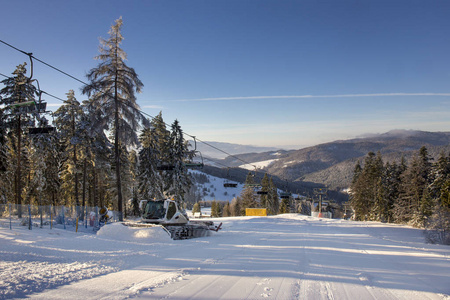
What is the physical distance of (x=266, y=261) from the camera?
9.27 m

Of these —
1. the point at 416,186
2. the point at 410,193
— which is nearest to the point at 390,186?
the point at 410,193

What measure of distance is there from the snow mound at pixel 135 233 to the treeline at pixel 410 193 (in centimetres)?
1945

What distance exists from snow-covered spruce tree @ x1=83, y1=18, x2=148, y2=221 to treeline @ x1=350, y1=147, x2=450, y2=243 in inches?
941

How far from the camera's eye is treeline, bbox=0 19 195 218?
21219mm

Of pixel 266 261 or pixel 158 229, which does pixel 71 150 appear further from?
pixel 266 261

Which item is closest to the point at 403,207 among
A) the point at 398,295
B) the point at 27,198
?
the point at 398,295

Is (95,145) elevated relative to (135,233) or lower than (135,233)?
elevated

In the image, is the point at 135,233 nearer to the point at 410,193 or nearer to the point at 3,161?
the point at 3,161

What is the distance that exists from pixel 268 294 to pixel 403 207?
42113 mm

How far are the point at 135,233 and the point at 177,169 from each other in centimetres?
2079

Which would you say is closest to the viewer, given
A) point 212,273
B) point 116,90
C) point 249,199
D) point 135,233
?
point 212,273

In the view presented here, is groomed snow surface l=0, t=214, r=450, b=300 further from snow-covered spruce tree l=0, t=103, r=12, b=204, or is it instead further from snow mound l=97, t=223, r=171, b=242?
snow-covered spruce tree l=0, t=103, r=12, b=204

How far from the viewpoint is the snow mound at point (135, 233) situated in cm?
1334

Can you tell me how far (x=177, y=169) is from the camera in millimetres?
34219
